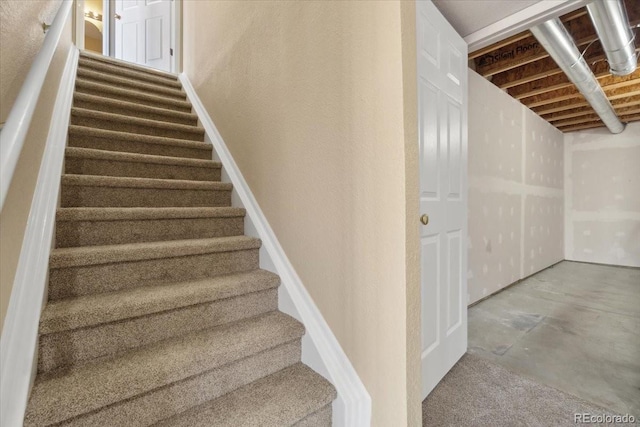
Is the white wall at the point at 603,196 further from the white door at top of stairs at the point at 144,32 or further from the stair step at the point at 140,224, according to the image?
the white door at top of stairs at the point at 144,32

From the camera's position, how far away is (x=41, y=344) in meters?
0.95

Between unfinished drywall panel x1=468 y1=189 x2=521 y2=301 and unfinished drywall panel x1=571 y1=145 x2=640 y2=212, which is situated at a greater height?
unfinished drywall panel x1=571 y1=145 x2=640 y2=212

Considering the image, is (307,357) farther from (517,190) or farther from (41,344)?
(517,190)

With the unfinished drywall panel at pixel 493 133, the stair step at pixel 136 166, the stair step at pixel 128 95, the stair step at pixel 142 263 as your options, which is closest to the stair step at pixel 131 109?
the stair step at pixel 128 95

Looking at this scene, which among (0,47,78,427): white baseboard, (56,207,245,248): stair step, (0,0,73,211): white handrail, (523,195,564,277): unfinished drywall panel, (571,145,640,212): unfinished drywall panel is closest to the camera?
(0,0,73,211): white handrail

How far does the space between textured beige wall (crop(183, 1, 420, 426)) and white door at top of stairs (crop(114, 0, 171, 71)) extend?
283 centimetres

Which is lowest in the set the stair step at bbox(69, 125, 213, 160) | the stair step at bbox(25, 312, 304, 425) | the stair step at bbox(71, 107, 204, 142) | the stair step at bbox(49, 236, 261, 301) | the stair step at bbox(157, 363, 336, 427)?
the stair step at bbox(157, 363, 336, 427)

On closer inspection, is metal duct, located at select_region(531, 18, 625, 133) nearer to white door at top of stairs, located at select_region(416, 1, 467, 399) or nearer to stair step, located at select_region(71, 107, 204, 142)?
white door at top of stairs, located at select_region(416, 1, 467, 399)

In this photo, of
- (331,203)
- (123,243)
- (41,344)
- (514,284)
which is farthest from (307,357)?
(514,284)

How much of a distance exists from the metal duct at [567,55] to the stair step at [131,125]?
2705mm

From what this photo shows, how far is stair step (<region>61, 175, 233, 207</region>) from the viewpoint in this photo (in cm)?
147

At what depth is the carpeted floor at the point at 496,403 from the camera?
132 cm

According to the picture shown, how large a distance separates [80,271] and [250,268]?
0.74m

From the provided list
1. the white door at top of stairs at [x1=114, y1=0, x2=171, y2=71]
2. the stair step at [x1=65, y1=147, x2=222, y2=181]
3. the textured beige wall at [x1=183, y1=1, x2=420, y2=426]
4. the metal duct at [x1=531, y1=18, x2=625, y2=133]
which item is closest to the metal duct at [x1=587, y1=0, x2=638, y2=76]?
the metal duct at [x1=531, y1=18, x2=625, y2=133]
